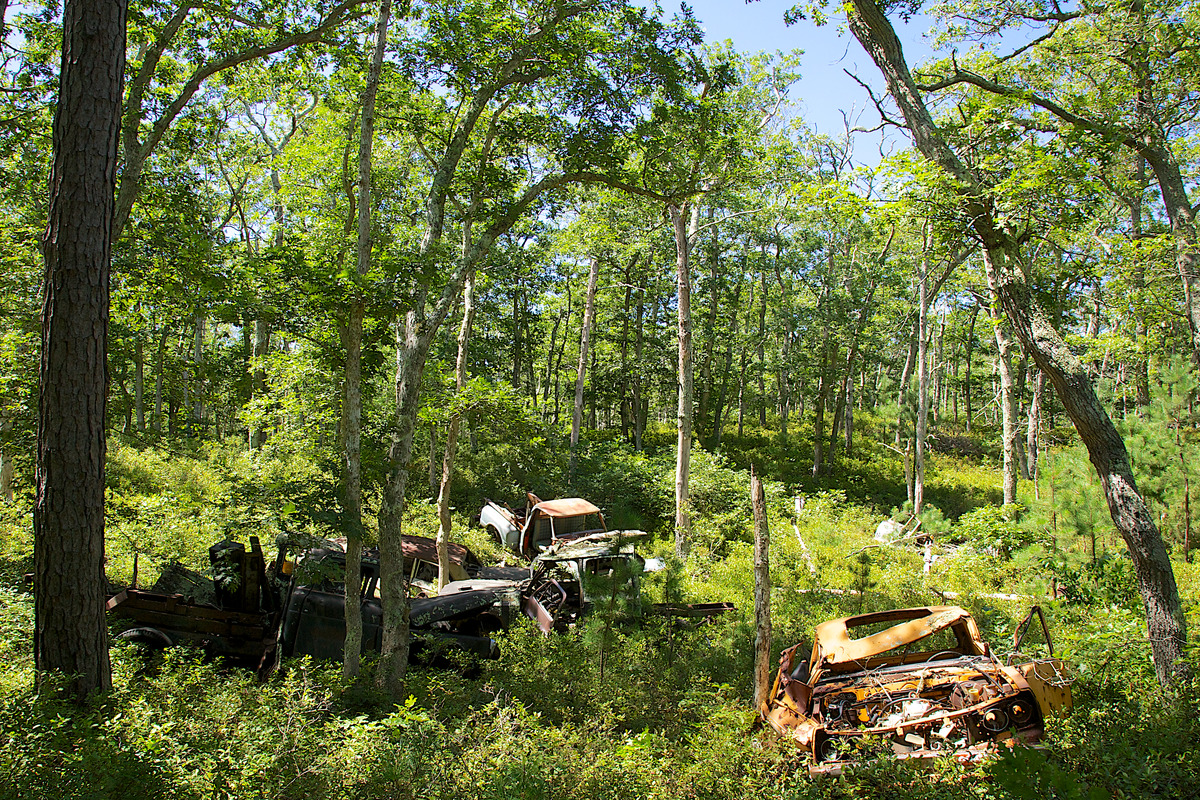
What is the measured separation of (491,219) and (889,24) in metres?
5.19

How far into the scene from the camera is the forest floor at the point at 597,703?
3.71 m

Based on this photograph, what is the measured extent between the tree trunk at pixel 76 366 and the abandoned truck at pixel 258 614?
2456 millimetres

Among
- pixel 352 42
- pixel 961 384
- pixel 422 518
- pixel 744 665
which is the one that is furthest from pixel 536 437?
pixel 961 384

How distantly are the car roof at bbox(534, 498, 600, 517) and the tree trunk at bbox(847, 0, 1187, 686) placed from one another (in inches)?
397

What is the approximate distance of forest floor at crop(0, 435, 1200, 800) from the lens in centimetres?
371

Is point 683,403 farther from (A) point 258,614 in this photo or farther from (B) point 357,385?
(A) point 258,614

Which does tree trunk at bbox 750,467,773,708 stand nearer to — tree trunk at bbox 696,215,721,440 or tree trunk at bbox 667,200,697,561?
tree trunk at bbox 667,200,697,561

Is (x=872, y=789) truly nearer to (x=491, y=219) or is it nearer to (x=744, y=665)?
(x=744, y=665)

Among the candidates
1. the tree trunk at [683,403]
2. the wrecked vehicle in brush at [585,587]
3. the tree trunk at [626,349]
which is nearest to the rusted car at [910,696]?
the wrecked vehicle in brush at [585,587]

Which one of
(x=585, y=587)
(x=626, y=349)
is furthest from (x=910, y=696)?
(x=626, y=349)

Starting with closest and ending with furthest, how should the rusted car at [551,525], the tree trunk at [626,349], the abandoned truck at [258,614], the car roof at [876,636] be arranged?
the car roof at [876,636], the abandoned truck at [258,614], the rusted car at [551,525], the tree trunk at [626,349]

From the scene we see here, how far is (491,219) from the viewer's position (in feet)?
28.1

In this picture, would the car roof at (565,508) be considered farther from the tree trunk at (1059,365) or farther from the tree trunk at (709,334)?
the tree trunk at (709,334)

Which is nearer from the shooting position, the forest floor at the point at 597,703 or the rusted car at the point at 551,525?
the forest floor at the point at 597,703
